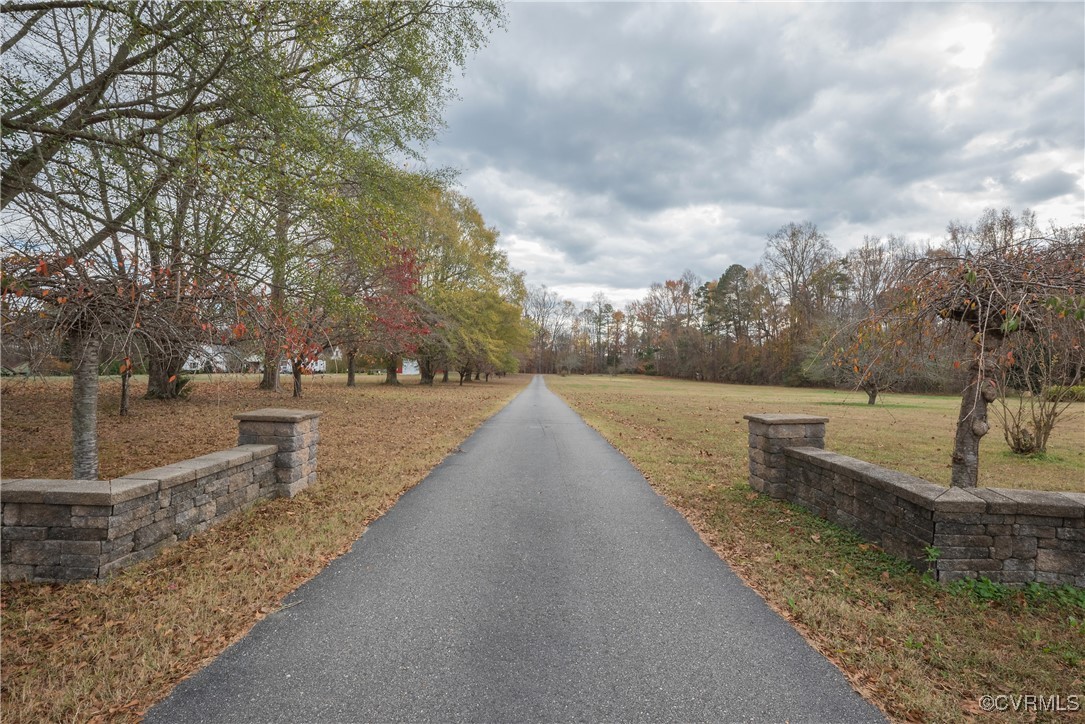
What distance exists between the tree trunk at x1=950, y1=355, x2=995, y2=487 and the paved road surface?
8.36 feet

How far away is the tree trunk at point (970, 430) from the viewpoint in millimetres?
4078

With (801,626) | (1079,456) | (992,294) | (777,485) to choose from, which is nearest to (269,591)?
(801,626)

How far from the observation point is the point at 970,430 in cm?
416

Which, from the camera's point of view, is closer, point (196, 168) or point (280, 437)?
point (196, 168)

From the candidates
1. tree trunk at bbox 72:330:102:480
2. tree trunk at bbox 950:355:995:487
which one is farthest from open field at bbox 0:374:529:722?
tree trunk at bbox 950:355:995:487

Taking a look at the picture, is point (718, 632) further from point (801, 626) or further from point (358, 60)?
point (358, 60)

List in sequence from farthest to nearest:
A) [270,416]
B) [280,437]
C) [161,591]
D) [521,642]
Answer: [280,437]
[270,416]
[161,591]
[521,642]

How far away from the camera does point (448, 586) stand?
3307 millimetres

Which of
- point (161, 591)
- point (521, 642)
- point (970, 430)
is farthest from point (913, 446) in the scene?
point (161, 591)

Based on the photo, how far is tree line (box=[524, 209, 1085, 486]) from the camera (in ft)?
12.3

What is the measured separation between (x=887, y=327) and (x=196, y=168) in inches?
266

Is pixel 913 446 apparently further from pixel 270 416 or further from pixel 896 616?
pixel 270 416

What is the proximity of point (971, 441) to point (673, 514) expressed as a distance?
2814mm

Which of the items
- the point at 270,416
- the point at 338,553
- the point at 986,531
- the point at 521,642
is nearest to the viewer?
the point at 521,642
